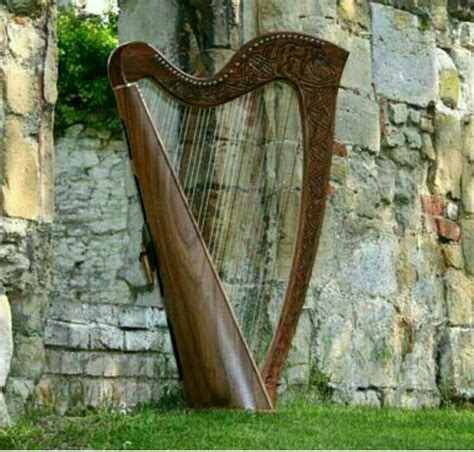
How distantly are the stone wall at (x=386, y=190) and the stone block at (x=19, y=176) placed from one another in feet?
4.51

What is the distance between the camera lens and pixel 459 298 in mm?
6266

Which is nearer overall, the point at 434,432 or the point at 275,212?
the point at 434,432

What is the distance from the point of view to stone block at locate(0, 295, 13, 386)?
4039 mm

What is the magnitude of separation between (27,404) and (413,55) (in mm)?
2677

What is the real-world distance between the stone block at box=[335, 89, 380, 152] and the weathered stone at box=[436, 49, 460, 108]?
55 cm

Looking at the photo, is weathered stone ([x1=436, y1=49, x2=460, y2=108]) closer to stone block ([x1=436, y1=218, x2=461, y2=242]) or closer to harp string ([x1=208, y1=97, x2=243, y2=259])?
stone block ([x1=436, y1=218, x2=461, y2=242])

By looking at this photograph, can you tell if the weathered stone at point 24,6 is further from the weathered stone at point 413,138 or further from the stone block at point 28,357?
the weathered stone at point 413,138

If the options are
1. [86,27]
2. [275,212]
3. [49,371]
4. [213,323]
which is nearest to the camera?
[213,323]

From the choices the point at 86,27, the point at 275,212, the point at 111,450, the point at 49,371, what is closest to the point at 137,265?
the point at 275,212

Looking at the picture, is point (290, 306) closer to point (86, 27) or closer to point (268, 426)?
point (268, 426)

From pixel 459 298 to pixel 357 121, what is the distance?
1017 mm

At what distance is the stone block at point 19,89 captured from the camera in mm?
4203

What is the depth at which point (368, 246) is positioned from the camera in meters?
5.79

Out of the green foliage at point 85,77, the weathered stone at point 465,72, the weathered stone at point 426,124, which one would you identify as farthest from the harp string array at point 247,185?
the green foliage at point 85,77
